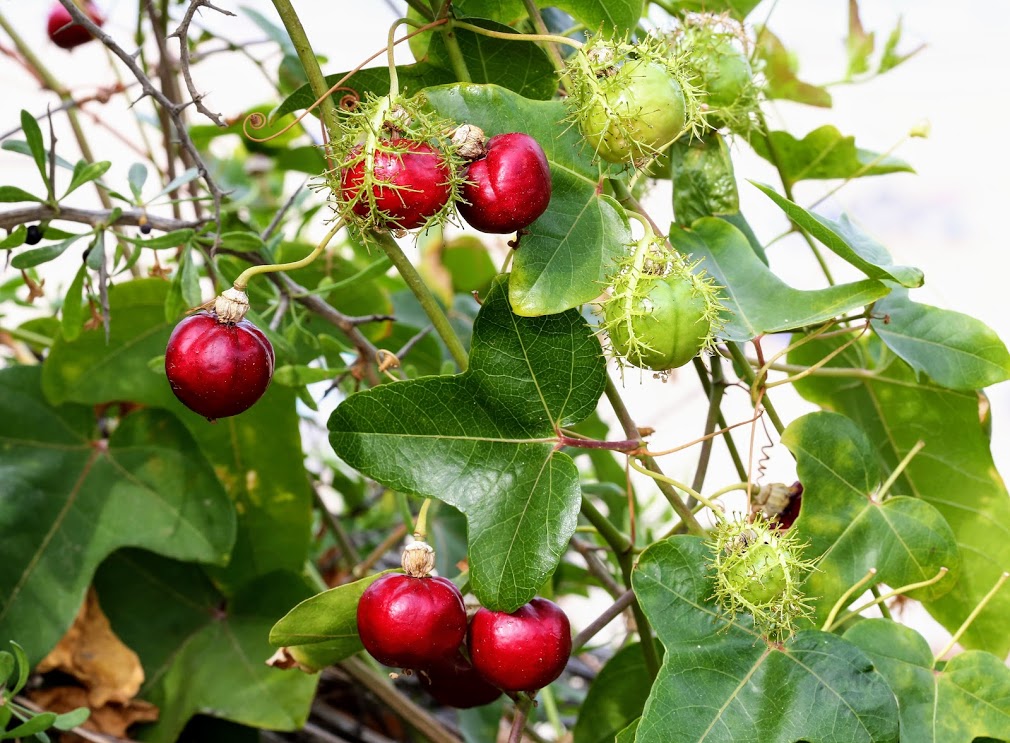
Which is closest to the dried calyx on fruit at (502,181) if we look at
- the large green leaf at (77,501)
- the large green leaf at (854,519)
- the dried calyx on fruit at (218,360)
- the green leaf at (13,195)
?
the dried calyx on fruit at (218,360)

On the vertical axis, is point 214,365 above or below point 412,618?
above

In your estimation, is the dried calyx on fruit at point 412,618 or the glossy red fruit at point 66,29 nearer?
the dried calyx on fruit at point 412,618

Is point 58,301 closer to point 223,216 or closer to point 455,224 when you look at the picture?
point 223,216

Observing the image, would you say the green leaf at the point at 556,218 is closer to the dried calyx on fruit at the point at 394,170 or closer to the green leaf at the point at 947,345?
the dried calyx on fruit at the point at 394,170

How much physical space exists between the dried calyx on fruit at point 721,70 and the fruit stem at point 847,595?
353 mm

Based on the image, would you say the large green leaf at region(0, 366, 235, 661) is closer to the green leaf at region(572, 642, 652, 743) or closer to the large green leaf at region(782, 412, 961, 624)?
the green leaf at region(572, 642, 652, 743)

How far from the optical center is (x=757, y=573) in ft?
1.99

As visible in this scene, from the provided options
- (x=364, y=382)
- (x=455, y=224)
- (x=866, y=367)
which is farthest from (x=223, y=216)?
(x=866, y=367)

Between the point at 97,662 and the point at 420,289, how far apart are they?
1.86 ft

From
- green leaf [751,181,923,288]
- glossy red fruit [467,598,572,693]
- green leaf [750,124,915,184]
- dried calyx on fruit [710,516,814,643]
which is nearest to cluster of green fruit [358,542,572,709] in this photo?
glossy red fruit [467,598,572,693]

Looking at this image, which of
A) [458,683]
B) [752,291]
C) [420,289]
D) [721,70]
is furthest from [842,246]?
[458,683]

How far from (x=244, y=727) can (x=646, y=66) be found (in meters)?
0.76

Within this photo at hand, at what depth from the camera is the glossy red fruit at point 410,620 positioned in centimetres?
59

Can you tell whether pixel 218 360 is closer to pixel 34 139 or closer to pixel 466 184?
pixel 466 184
